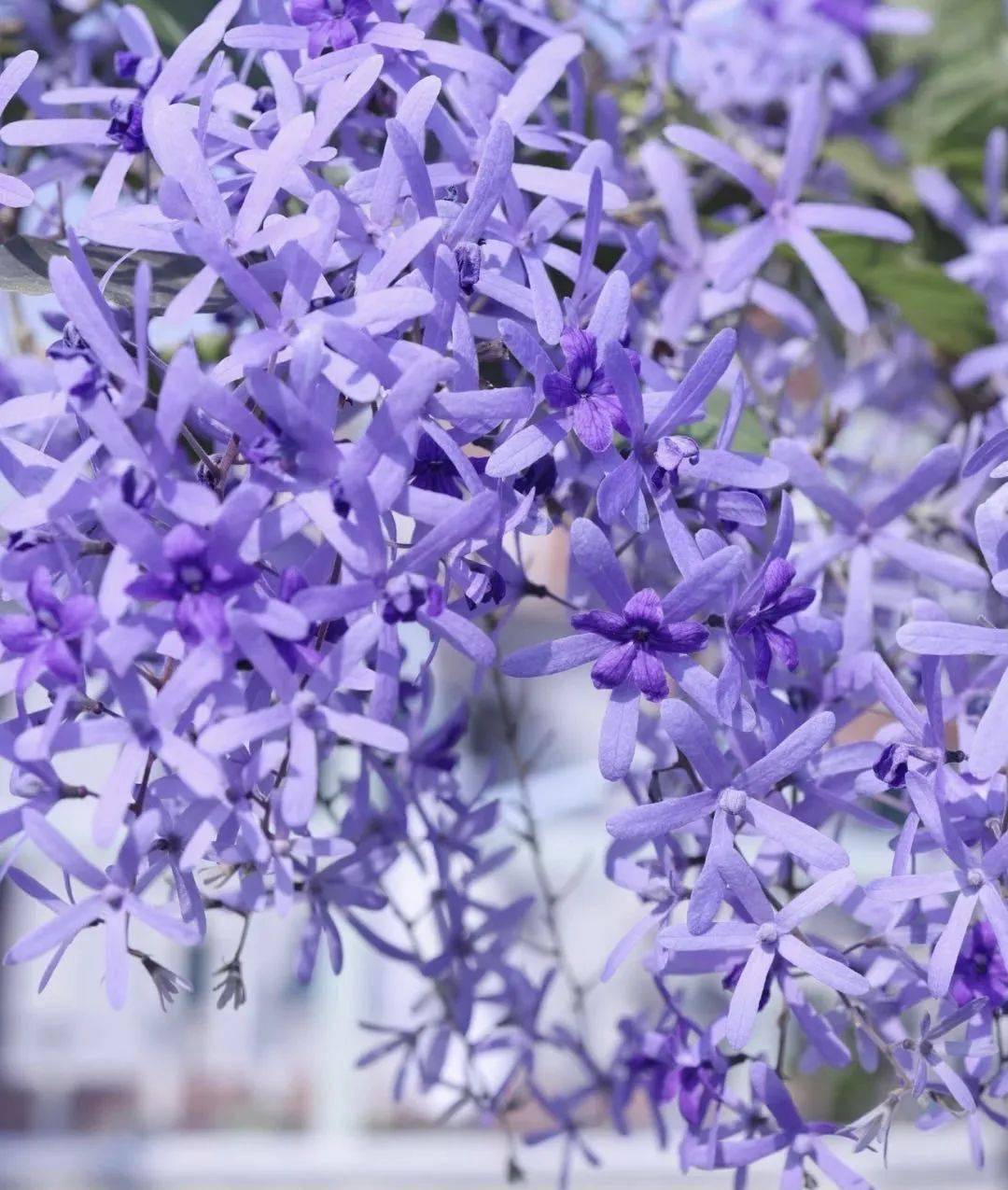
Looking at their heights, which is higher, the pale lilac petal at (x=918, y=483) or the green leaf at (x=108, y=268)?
the green leaf at (x=108, y=268)

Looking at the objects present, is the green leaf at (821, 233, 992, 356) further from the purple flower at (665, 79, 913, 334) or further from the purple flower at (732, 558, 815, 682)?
the purple flower at (732, 558, 815, 682)

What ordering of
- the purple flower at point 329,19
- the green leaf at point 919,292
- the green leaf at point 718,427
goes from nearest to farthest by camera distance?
the purple flower at point 329,19
the green leaf at point 718,427
the green leaf at point 919,292

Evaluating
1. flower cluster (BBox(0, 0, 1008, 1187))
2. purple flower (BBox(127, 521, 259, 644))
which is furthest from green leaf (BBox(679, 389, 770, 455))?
purple flower (BBox(127, 521, 259, 644))

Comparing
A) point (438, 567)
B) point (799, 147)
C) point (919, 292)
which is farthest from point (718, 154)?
point (438, 567)

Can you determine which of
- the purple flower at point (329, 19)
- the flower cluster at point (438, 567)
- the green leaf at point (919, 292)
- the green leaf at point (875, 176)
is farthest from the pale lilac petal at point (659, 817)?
the green leaf at point (875, 176)

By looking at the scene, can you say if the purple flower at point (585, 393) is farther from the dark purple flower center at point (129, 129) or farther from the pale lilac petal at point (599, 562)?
the dark purple flower center at point (129, 129)

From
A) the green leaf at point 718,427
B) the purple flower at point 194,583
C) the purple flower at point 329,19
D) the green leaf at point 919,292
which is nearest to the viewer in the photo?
the purple flower at point 194,583

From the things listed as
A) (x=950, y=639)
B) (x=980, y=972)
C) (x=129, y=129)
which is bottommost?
(x=980, y=972)

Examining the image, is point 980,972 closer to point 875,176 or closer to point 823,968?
point 823,968

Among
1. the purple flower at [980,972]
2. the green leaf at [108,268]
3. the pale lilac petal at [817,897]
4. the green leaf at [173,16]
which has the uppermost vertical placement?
the green leaf at [173,16]
